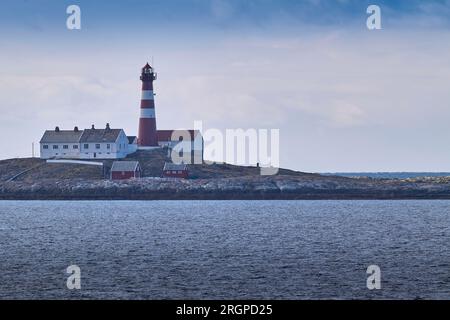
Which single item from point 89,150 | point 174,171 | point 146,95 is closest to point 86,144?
point 89,150

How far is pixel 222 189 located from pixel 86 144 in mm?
24235

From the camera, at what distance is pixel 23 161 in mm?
138000

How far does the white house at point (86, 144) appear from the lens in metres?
132

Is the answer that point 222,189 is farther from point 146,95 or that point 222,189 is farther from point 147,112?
point 146,95

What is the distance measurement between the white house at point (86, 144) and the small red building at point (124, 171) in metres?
6.86

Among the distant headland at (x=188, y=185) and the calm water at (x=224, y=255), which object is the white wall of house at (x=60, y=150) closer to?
the distant headland at (x=188, y=185)

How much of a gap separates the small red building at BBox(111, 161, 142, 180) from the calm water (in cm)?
2686

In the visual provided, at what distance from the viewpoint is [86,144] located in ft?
439

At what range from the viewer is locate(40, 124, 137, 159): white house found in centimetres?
13212

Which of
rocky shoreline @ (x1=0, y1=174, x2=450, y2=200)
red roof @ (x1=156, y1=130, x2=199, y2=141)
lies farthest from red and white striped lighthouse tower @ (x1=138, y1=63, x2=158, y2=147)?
rocky shoreline @ (x1=0, y1=174, x2=450, y2=200)

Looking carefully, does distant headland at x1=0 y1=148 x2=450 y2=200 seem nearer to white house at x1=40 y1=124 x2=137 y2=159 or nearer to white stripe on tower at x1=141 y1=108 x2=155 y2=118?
white house at x1=40 y1=124 x2=137 y2=159
